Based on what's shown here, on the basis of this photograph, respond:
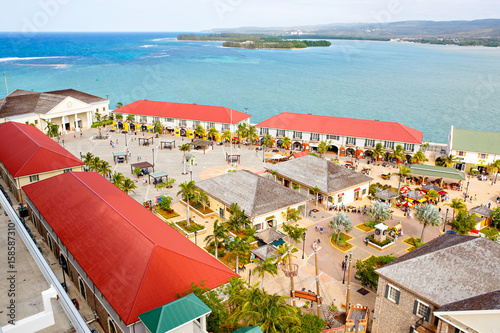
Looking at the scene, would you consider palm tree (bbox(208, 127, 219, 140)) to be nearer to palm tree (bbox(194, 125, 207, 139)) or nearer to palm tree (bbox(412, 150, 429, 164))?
palm tree (bbox(194, 125, 207, 139))

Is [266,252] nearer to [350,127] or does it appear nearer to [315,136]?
[315,136]

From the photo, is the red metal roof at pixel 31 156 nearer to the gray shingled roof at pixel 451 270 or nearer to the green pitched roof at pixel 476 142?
the gray shingled roof at pixel 451 270

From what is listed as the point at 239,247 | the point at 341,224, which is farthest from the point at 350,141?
the point at 239,247

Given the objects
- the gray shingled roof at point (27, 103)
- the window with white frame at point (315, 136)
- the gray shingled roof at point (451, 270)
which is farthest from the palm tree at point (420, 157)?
the gray shingled roof at point (27, 103)

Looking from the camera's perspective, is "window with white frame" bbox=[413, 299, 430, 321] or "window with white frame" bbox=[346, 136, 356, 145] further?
"window with white frame" bbox=[346, 136, 356, 145]

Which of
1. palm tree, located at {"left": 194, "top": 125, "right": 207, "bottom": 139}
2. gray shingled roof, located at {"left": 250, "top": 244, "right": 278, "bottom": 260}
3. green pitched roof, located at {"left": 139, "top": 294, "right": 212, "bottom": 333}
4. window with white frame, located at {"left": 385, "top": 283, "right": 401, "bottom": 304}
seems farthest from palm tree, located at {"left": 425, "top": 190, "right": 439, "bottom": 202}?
palm tree, located at {"left": 194, "top": 125, "right": 207, "bottom": 139}

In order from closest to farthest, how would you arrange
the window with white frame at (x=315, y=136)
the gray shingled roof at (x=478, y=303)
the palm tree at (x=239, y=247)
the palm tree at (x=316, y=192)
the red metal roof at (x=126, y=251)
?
the gray shingled roof at (x=478, y=303) < the red metal roof at (x=126, y=251) < the palm tree at (x=239, y=247) < the palm tree at (x=316, y=192) < the window with white frame at (x=315, y=136)
